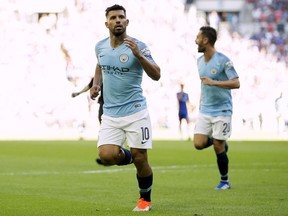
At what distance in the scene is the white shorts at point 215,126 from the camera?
13867mm

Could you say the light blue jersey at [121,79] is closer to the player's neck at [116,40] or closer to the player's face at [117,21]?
the player's neck at [116,40]

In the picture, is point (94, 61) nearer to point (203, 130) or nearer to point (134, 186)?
point (203, 130)

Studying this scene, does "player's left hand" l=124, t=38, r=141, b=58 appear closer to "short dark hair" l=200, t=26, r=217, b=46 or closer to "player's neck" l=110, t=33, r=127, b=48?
"player's neck" l=110, t=33, r=127, b=48

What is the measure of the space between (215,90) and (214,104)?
0.22 m

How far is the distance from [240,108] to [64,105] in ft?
33.6

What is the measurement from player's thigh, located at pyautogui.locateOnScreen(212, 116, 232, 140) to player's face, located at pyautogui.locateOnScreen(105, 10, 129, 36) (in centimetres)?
445

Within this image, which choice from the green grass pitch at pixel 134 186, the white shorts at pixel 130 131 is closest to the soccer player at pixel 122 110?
the white shorts at pixel 130 131

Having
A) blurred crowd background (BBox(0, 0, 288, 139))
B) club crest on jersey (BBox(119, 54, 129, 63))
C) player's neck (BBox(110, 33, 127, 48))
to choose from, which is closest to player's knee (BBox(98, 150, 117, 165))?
club crest on jersey (BBox(119, 54, 129, 63))

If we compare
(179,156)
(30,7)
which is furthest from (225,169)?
(30,7)

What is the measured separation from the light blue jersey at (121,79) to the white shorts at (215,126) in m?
3.91

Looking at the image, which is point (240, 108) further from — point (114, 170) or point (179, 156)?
point (114, 170)

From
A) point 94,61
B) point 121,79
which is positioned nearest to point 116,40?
point 121,79

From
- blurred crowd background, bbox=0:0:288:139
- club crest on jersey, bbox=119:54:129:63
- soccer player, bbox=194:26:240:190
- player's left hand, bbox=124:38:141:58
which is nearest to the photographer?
player's left hand, bbox=124:38:141:58

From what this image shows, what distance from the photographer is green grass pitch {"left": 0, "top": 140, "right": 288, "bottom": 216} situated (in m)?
10.4
